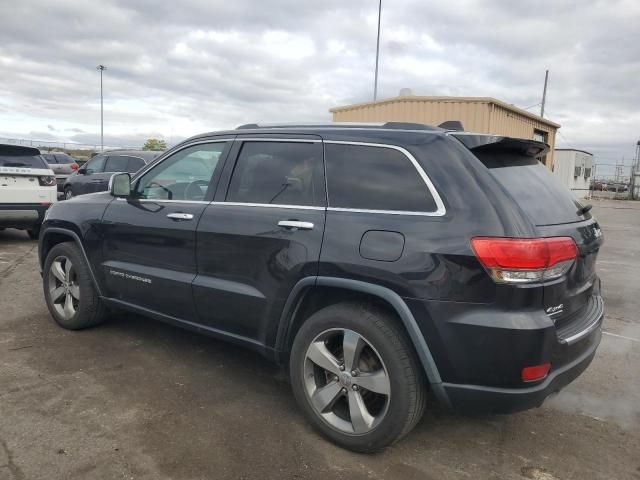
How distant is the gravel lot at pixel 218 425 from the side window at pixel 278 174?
4.39 feet

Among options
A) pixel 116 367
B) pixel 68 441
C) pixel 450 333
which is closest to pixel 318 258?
pixel 450 333

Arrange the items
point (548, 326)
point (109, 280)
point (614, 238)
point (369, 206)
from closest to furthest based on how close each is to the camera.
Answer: point (548, 326), point (369, 206), point (109, 280), point (614, 238)

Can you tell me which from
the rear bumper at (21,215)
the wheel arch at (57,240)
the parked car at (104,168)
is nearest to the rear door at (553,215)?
Answer: the wheel arch at (57,240)

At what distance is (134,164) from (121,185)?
8.02 meters

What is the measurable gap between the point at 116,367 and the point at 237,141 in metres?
1.89

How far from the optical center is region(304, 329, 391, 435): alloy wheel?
9.18ft

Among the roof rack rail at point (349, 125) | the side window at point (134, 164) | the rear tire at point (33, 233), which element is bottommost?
the rear tire at point (33, 233)

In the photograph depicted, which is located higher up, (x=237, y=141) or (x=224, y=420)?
(x=237, y=141)

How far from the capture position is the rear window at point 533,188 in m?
2.72

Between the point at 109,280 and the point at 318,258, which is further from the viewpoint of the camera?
the point at 109,280

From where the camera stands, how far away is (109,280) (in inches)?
167

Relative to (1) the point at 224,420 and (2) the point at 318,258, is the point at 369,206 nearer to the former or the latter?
(2) the point at 318,258

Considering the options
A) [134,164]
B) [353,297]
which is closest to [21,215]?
[134,164]

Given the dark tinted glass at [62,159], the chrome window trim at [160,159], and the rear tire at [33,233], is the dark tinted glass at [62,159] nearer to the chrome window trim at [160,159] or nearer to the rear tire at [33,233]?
the rear tire at [33,233]
